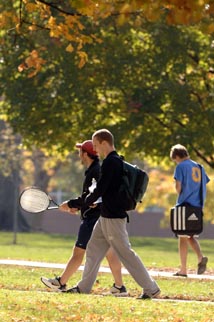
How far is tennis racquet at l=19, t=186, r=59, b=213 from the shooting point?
42.5ft

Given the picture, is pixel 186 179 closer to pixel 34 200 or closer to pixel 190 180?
pixel 190 180

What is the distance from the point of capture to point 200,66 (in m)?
25.5

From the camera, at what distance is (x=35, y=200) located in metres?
13.1

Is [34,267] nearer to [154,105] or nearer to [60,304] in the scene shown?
[154,105]

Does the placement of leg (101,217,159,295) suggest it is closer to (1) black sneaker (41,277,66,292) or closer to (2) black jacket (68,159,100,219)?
(2) black jacket (68,159,100,219)

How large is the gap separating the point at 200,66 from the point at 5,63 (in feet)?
13.2

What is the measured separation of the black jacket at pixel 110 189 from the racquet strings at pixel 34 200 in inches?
28.8

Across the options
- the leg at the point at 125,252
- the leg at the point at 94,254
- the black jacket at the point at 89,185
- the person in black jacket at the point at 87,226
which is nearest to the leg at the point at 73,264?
the person in black jacket at the point at 87,226

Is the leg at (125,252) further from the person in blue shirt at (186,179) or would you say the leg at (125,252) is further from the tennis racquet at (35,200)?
the person in blue shirt at (186,179)

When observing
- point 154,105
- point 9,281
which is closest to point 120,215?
point 9,281

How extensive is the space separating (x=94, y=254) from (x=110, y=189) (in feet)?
2.76

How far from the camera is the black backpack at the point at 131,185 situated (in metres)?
12.4

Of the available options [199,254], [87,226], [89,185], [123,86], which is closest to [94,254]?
[87,226]

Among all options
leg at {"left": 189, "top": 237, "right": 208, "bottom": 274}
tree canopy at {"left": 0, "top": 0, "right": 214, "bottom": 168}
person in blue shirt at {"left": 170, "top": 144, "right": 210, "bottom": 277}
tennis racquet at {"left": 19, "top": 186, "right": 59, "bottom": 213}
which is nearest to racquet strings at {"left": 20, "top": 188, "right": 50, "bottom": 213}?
tennis racquet at {"left": 19, "top": 186, "right": 59, "bottom": 213}
